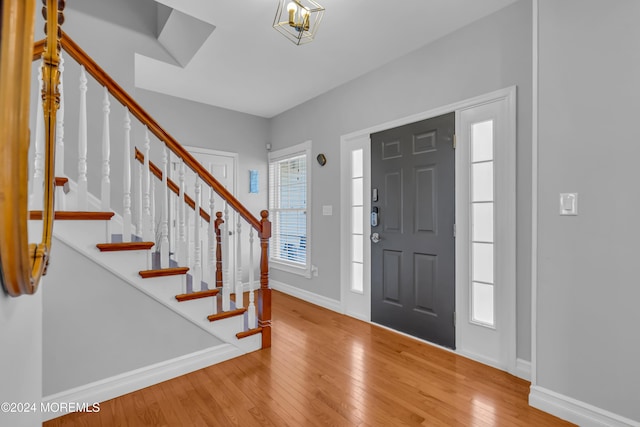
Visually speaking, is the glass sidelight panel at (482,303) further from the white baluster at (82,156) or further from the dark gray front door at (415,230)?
the white baluster at (82,156)

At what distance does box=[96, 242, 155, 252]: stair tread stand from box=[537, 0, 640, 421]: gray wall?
255 cm

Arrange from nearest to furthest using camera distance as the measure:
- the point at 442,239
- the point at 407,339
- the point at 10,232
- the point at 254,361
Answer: the point at 10,232 → the point at 254,361 → the point at 442,239 → the point at 407,339

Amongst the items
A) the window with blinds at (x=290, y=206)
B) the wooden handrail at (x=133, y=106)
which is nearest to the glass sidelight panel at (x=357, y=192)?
the window with blinds at (x=290, y=206)

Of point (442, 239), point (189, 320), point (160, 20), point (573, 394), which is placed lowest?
point (573, 394)

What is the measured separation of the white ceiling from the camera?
7.60ft

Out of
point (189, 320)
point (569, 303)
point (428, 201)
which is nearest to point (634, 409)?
point (569, 303)

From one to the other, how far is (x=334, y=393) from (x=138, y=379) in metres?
1.31

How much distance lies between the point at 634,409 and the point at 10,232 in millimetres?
2542

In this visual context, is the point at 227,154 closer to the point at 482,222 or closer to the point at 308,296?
the point at 308,296

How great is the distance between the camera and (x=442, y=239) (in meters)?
2.69

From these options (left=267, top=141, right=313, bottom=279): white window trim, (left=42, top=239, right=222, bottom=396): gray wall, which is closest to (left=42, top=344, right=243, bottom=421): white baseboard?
(left=42, top=239, right=222, bottom=396): gray wall

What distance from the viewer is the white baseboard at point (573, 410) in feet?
5.30

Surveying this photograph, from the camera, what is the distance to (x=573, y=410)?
5.72 ft

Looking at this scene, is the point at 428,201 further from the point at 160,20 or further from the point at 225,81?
the point at 160,20
